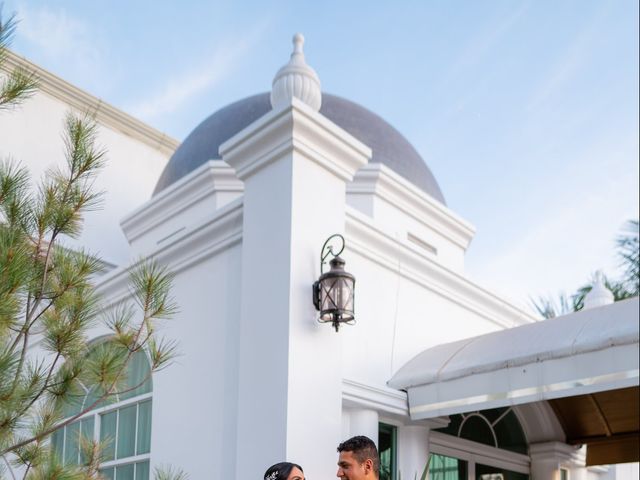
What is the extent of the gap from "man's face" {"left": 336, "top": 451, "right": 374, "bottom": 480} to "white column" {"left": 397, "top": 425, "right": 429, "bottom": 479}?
2.42 meters

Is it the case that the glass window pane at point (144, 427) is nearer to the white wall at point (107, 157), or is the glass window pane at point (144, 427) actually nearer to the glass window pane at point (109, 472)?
the glass window pane at point (109, 472)

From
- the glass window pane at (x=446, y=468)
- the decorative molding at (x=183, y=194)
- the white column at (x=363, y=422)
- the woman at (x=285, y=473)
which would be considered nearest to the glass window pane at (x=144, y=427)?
the white column at (x=363, y=422)

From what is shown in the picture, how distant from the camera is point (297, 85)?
7020 millimetres

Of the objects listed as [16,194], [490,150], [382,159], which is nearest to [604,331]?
[16,194]

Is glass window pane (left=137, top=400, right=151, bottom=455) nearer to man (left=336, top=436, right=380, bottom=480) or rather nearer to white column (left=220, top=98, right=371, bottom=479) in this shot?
white column (left=220, top=98, right=371, bottom=479)

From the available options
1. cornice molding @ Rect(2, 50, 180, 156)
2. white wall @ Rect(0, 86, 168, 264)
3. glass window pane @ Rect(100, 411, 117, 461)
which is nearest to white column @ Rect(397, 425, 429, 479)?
glass window pane @ Rect(100, 411, 117, 461)

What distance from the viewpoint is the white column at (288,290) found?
6.20 metres

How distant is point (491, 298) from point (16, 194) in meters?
5.95

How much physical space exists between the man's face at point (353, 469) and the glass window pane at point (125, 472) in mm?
3689

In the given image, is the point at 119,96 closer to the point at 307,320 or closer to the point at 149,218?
the point at 149,218

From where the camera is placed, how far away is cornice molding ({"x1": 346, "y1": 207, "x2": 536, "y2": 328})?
24.7 ft

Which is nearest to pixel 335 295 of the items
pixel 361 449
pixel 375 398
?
pixel 375 398

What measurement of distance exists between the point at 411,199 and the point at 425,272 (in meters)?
2.97

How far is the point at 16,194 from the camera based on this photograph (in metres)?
4.73
